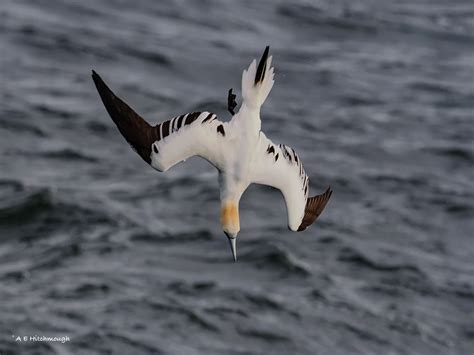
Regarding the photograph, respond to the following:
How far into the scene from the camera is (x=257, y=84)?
10.3m

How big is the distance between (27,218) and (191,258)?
3.11 metres

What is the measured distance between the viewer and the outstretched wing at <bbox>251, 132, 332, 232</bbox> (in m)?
10.5

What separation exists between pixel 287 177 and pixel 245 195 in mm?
15334

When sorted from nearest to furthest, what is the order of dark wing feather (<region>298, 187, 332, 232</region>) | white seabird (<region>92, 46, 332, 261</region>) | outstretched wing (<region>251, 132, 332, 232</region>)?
white seabird (<region>92, 46, 332, 261</region>), outstretched wing (<region>251, 132, 332, 232</region>), dark wing feather (<region>298, 187, 332, 232</region>)

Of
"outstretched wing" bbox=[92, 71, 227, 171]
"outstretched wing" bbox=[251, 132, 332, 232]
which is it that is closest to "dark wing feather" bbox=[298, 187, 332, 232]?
"outstretched wing" bbox=[251, 132, 332, 232]

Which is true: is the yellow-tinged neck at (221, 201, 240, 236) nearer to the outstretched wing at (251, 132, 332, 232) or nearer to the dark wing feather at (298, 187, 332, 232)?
the outstretched wing at (251, 132, 332, 232)

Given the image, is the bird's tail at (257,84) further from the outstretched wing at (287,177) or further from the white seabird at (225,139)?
the outstretched wing at (287,177)

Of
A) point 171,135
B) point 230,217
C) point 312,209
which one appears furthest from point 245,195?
point 171,135

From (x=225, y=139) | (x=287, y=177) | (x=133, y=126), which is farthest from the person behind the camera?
(x=287, y=177)

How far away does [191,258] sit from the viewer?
23.8 m

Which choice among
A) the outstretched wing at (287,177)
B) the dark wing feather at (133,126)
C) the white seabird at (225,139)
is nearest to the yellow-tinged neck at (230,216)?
the white seabird at (225,139)

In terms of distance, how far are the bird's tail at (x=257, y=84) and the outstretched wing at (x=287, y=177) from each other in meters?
0.28

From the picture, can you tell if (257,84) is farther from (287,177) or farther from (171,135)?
(287,177)

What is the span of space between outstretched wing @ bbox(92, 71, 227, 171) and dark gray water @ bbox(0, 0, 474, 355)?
33.6ft
